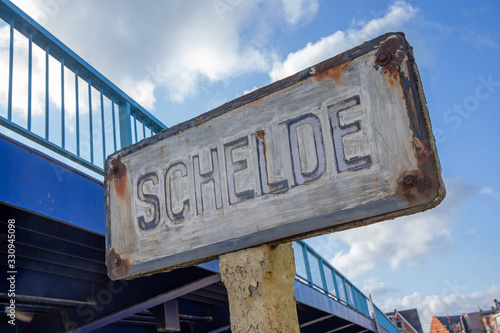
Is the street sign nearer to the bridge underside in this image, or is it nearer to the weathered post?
the weathered post

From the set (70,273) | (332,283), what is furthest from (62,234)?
(332,283)

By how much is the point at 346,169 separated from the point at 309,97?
1.21 ft

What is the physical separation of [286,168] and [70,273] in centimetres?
488

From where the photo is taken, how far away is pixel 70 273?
588 centimetres

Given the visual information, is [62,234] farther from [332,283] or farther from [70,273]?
[332,283]

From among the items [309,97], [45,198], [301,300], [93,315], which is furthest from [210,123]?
[301,300]

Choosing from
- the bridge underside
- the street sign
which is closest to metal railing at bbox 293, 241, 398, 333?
the bridge underside

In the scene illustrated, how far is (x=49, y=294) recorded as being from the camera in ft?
19.1

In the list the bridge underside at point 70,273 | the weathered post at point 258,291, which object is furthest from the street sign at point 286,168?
the bridge underside at point 70,273

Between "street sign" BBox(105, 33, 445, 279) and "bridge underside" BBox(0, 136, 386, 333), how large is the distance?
1653 mm

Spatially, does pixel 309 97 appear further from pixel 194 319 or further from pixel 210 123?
pixel 194 319

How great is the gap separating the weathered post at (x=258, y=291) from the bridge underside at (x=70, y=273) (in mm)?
2378

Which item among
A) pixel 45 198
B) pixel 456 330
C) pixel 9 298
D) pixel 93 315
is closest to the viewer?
pixel 45 198

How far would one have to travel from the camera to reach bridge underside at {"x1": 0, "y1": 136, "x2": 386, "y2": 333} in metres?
3.71
